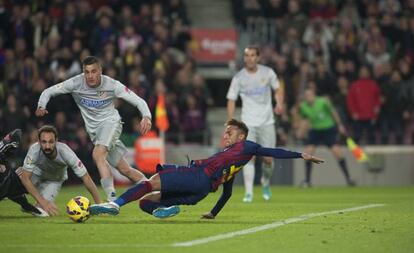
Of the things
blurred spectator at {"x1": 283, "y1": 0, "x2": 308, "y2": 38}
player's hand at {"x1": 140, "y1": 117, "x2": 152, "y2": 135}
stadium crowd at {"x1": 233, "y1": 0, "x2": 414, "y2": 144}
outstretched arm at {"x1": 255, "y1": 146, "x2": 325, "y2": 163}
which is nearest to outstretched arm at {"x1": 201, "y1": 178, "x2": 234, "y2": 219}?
outstretched arm at {"x1": 255, "y1": 146, "x2": 325, "y2": 163}

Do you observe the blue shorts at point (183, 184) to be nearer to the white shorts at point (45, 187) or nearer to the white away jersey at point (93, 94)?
the white away jersey at point (93, 94)

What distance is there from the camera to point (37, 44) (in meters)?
25.3

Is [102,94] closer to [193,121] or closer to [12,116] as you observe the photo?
[12,116]

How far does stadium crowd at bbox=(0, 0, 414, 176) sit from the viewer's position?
2397cm

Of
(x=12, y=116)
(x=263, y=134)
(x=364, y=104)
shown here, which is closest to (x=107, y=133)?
(x=263, y=134)

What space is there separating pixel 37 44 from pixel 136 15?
8.68 feet

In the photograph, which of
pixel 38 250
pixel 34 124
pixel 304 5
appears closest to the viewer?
pixel 38 250

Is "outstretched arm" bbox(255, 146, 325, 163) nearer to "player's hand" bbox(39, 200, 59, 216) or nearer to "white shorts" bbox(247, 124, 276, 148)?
"player's hand" bbox(39, 200, 59, 216)

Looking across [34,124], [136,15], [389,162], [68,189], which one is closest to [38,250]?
[68,189]

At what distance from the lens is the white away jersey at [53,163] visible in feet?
42.0

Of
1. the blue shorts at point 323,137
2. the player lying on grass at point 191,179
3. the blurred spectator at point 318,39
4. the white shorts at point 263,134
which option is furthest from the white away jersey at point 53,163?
the blurred spectator at point 318,39

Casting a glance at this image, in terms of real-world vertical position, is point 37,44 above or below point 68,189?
above

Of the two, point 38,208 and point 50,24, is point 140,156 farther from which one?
point 38,208

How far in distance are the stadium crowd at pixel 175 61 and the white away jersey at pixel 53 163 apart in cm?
937
